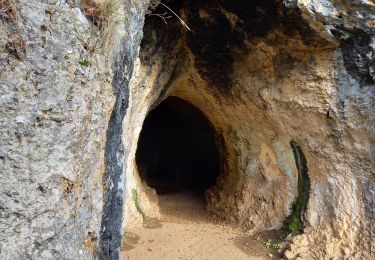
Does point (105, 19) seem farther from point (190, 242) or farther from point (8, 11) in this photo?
point (190, 242)

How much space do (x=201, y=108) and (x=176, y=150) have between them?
15.6 feet

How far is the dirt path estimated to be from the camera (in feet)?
17.4

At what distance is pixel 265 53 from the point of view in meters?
5.77

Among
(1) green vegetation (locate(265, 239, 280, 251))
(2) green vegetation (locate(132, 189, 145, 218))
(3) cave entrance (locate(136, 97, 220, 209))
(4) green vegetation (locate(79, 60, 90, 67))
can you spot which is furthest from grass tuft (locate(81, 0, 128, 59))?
(3) cave entrance (locate(136, 97, 220, 209))

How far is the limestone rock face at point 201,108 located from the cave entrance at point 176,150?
2.85 metres

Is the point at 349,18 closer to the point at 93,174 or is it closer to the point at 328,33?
the point at 328,33

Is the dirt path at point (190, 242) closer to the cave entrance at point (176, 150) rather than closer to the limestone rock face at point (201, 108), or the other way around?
the limestone rock face at point (201, 108)

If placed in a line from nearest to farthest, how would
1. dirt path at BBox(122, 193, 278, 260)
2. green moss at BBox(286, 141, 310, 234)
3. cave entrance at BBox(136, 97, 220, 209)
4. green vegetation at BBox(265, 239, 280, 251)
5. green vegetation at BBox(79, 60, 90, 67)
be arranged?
green vegetation at BBox(79, 60, 90, 67), dirt path at BBox(122, 193, 278, 260), green vegetation at BBox(265, 239, 280, 251), green moss at BBox(286, 141, 310, 234), cave entrance at BBox(136, 97, 220, 209)

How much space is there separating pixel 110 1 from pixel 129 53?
1.65 ft

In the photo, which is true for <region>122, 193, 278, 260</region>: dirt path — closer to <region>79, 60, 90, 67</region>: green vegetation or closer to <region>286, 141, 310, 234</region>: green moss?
<region>286, 141, 310, 234</region>: green moss

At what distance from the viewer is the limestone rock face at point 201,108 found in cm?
243

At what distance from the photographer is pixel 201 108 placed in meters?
7.65

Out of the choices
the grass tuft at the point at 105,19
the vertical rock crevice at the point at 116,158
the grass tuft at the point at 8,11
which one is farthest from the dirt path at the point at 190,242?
the grass tuft at the point at 8,11

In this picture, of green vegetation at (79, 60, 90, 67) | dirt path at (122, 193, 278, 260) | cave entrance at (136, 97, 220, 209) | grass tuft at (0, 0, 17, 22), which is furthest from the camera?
cave entrance at (136, 97, 220, 209)
